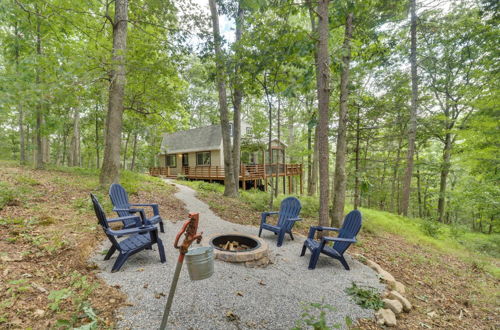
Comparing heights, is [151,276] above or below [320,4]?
below

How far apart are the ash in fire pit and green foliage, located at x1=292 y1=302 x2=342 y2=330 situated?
1577mm

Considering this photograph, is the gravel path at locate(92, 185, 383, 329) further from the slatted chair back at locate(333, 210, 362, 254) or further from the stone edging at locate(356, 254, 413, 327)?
the slatted chair back at locate(333, 210, 362, 254)

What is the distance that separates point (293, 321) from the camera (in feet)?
7.41

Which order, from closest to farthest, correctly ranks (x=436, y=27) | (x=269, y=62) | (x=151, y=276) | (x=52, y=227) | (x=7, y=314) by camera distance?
(x=7, y=314) < (x=151, y=276) < (x=52, y=227) < (x=269, y=62) < (x=436, y=27)

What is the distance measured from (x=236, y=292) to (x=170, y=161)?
21.1 m

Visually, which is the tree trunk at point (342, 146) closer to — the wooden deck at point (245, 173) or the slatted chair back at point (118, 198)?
the slatted chair back at point (118, 198)

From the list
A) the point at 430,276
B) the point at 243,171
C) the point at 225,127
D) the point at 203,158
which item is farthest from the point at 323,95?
the point at 203,158

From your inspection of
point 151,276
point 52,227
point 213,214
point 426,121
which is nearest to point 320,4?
point 151,276

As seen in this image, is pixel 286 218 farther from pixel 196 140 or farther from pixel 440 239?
pixel 196 140

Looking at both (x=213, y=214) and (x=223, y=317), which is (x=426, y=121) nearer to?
(x=213, y=214)

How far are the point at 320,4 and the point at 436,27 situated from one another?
8511 mm

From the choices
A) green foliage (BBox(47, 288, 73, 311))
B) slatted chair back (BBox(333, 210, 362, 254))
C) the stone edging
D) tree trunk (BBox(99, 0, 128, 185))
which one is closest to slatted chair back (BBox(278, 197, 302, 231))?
slatted chair back (BBox(333, 210, 362, 254))

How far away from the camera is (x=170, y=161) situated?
72.1 feet

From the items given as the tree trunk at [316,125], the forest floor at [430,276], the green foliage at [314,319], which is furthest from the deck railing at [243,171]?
the green foliage at [314,319]
